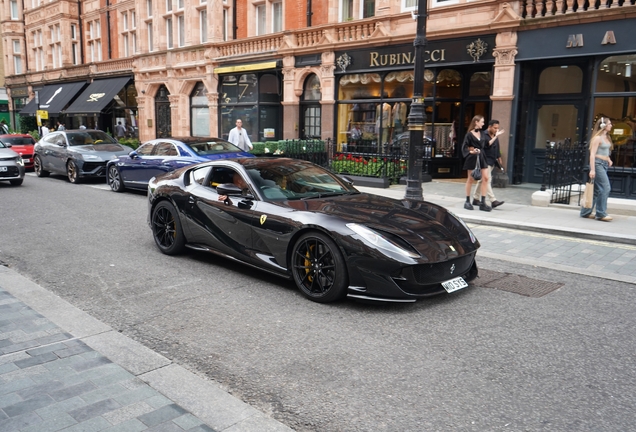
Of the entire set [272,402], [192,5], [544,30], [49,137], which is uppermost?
[192,5]

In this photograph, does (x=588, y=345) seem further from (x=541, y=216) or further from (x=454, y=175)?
(x=454, y=175)

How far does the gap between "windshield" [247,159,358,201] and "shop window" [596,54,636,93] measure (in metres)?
9.14

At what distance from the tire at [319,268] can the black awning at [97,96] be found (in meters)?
26.6

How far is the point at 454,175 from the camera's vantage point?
1694 centimetres

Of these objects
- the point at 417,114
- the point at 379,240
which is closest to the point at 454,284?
the point at 379,240

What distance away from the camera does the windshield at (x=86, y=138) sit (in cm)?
1744

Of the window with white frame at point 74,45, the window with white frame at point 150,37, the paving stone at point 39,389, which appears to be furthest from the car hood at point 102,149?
the window with white frame at point 74,45

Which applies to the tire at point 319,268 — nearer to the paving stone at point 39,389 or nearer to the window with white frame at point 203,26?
the paving stone at point 39,389

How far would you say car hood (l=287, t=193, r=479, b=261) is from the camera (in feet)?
17.6

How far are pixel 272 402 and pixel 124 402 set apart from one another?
0.94m

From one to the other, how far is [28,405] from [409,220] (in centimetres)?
377

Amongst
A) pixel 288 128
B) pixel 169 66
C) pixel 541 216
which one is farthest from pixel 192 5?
pixel 541 216

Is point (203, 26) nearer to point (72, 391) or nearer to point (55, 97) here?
point (55, 97)

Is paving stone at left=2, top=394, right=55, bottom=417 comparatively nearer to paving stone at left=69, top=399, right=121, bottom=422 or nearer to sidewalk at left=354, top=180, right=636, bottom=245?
paving stone at left=69, top=399, right=121, bottom=422
